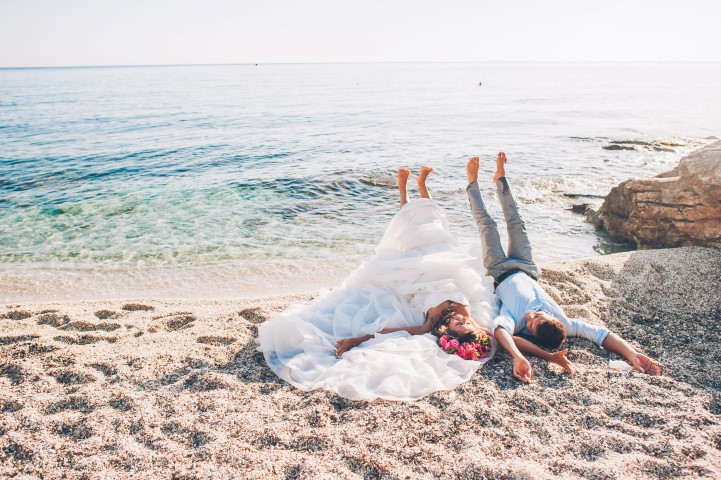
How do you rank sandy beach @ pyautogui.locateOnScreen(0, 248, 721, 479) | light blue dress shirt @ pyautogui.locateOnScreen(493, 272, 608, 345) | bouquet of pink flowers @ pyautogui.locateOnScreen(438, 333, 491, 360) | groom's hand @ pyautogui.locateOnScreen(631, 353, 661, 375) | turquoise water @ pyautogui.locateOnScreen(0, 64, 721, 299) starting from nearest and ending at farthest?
sandy beach @ pyautogui.locateOnScreen(0, 248, 721, 479) < groom's hand @ pyautogui.locateOnScreen(631, 353, 661, 375) < bouquet of pink flowers @ pyautogui.locateOnScreen(438, 333, 491, 360) < light blue dress shirt @ pyautogui.locateOnScreen(493, 272, 608, 345) < turquoise water @ pyautogui.locateOnScreen(0, 64, 721, 299)

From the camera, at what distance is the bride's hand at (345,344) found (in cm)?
509

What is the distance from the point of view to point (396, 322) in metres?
5.62

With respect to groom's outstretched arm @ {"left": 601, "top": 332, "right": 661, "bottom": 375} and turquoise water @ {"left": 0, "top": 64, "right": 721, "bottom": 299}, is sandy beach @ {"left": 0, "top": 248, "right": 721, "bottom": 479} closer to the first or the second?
groom's outstretched arm @ {"left": 601, "top": 332, "right": 661, "bottom": 375}

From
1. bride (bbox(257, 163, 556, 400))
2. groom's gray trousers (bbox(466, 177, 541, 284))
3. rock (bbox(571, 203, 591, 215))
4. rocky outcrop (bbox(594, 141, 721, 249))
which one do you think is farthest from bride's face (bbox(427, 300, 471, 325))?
rock (bbox(571, 203, 591, 215))

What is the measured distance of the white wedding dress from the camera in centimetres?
449

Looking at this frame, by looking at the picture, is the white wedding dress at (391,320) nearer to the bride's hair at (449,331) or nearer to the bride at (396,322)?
the bride at (396,322)

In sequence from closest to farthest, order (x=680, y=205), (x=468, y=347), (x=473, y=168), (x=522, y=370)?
(x=522, y=370)
(x=468, y=347)
(x=473, y=168)
(x=680, y=205)

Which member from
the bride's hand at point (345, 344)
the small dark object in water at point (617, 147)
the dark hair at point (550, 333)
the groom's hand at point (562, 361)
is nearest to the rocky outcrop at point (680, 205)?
the dark hair at point (550, 333)

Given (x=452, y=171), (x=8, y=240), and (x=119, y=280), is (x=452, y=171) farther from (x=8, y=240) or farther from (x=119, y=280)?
(x=8, y=240)

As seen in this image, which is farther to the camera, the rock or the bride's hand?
the rock

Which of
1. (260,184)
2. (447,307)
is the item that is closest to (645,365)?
(447,307)

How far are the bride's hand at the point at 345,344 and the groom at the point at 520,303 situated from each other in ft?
5.44

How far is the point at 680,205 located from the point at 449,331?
5.64 m

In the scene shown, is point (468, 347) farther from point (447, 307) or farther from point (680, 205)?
point (680, 205)
